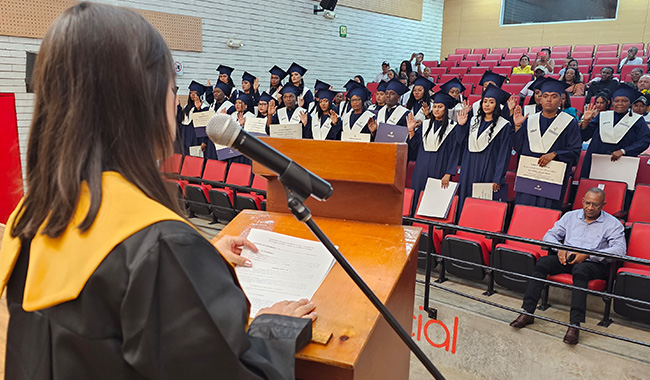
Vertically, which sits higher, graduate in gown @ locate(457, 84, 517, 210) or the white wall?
the white wall

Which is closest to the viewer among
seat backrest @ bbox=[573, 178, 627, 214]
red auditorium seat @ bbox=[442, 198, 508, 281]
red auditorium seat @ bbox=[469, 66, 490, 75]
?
red auditorium seat @ bbox=[442, 198, 508, 281]

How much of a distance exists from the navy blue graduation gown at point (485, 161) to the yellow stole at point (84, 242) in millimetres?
5253

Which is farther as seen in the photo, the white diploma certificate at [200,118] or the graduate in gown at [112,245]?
the white diploma certificate at [200,118]

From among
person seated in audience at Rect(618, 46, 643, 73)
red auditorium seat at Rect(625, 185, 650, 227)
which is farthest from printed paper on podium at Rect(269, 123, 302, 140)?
person seated in audience at Rect(618, 46, 643, 73)

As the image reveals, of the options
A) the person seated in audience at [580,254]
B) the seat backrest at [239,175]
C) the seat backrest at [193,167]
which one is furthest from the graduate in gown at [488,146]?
the seat backrest at [193,167]

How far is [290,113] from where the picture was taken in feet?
25.1

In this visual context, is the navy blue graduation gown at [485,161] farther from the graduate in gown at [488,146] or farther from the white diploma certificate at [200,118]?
the white diploma certificate at [200,118]

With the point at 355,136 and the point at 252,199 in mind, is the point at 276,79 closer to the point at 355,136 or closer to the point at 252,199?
the point at 355,136

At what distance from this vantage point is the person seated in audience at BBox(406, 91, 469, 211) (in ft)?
19.5

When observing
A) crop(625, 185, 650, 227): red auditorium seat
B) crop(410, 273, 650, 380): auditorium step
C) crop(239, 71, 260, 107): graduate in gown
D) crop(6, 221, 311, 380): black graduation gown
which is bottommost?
crop(410, 273, 650, 380): auditorium step

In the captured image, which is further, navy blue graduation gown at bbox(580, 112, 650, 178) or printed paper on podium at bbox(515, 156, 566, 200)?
A: navy blue graduation gown at bbox(580, 112, 650, 178)

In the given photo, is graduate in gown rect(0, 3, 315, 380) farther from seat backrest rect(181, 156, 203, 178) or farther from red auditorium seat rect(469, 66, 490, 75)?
red auditorium seat rect(469, 66, 490, 75)

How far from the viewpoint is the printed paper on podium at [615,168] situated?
508 centimetres

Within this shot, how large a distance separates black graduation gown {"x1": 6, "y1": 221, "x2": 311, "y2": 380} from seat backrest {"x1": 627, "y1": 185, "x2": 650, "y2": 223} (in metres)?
4.83
